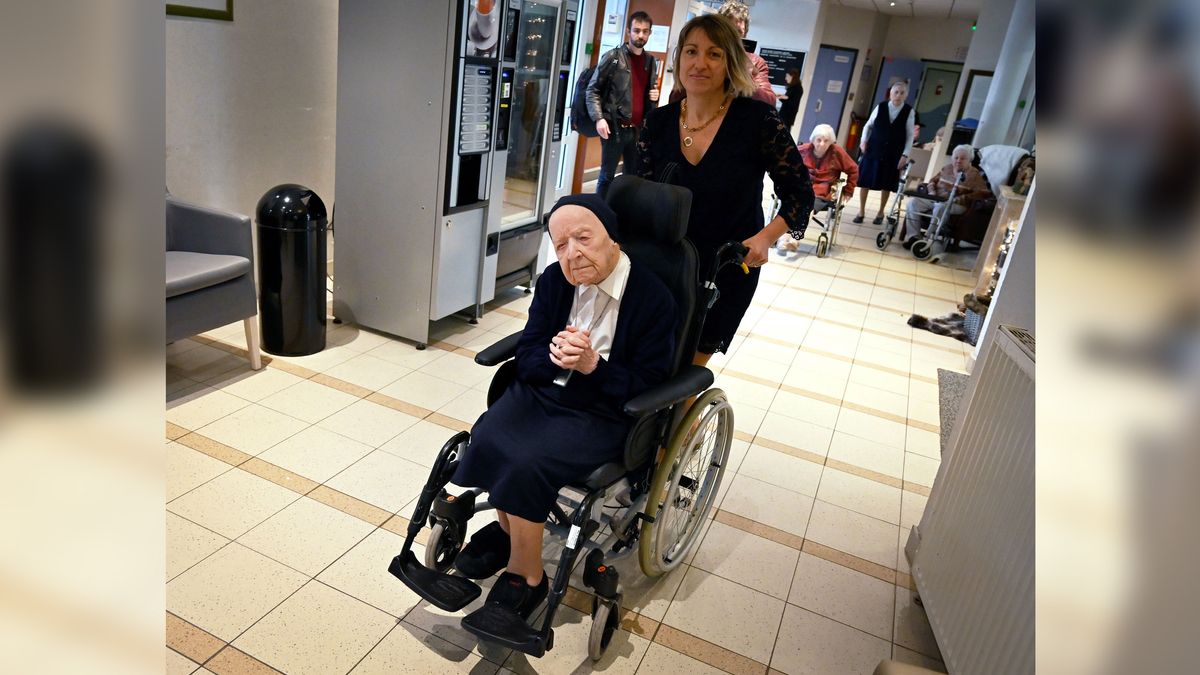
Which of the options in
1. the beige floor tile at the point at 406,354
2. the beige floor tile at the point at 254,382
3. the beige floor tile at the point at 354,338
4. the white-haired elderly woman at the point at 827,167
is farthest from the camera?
the white-haired elderly woman at the point at 827,167

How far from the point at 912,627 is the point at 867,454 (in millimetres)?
1221

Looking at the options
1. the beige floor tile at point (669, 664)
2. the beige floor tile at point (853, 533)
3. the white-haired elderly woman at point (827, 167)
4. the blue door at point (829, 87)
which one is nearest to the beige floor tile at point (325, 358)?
the beige floor tile at point (669, 664)

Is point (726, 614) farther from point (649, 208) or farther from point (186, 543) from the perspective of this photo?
point (186, 543)

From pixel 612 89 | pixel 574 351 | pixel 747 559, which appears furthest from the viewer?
pixel 612 89

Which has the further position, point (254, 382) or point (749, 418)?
point (749, 418)

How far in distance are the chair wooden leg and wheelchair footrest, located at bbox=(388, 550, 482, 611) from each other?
1.87m

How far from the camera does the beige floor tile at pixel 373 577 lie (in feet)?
7.43

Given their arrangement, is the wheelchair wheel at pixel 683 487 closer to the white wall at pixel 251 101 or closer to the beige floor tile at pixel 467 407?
the beige floor tile at pixel 467 407

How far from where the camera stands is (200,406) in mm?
3172

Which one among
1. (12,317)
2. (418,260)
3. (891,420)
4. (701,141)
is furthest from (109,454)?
(891,420)

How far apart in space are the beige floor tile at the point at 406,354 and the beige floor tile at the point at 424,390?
0.13 meters

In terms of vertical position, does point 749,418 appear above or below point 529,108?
below

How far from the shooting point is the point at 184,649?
1.99 m

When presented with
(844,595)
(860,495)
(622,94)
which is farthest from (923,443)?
(622,94)
